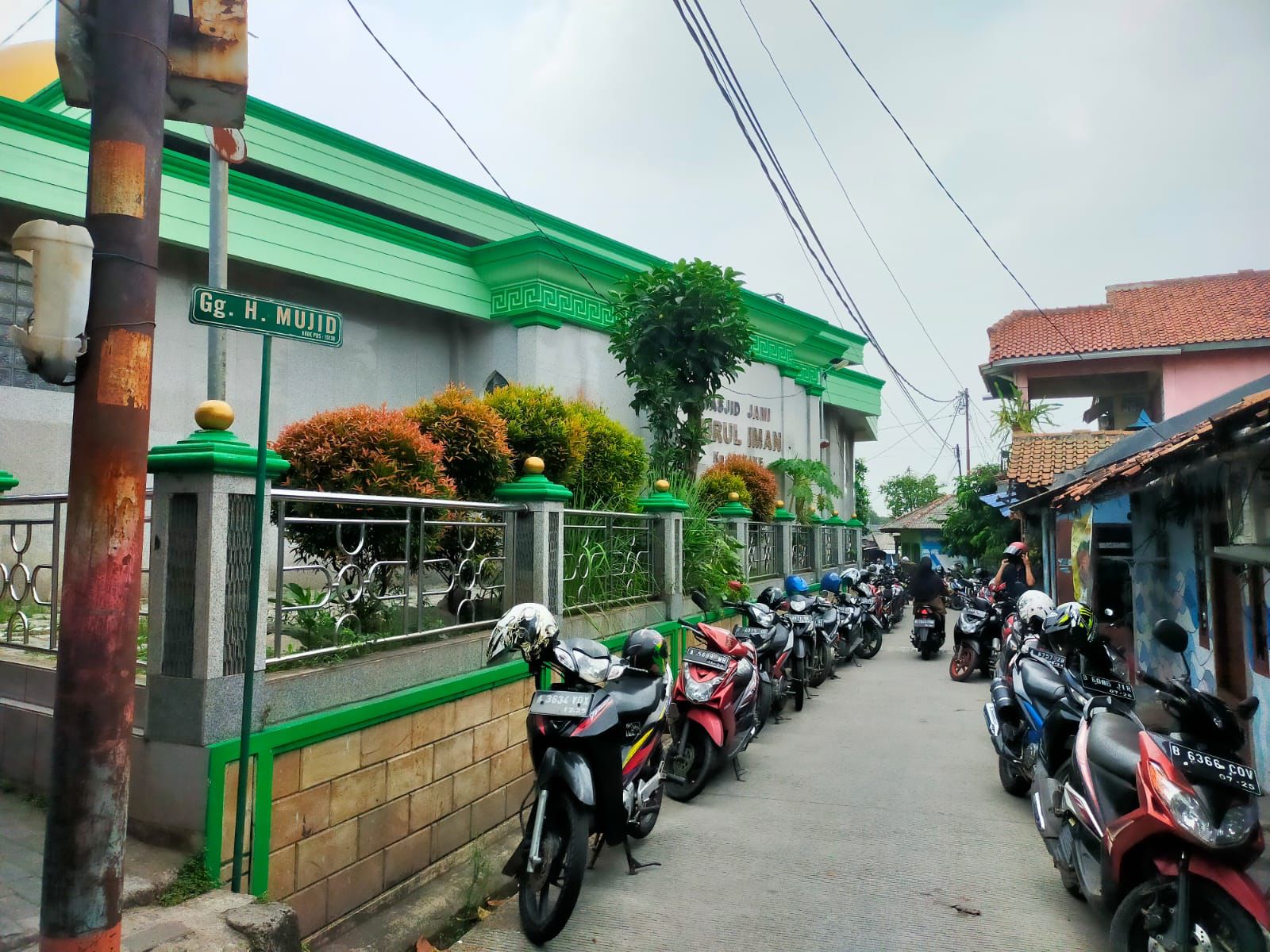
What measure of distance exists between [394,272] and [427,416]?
15.4 ft

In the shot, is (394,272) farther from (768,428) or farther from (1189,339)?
(1189,339)

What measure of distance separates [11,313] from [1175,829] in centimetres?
919

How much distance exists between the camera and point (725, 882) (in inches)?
171

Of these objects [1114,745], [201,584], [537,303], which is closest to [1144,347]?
[537,303]

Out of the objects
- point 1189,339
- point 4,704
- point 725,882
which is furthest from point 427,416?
point 1189,339

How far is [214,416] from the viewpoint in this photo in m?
3.48

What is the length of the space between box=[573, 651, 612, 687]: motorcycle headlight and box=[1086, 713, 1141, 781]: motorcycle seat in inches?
86.3

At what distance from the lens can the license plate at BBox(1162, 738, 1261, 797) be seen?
3059 millimetres

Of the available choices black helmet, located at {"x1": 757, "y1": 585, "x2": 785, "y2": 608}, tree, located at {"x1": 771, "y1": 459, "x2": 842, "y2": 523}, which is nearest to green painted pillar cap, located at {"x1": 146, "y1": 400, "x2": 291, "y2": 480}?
black helmet, located at {"x1": 757, "y1": 585, "x2": 785, "y2": 608}

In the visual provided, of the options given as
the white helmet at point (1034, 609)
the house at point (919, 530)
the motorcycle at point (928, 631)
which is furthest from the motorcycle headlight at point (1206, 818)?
the house at point (919, 530)

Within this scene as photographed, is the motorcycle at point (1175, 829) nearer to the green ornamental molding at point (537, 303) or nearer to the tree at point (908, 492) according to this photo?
the green ornamental molding at point (537, 303)

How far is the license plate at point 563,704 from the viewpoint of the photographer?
12.9 feet

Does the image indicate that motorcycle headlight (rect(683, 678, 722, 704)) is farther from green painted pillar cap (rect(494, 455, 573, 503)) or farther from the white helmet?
the white helmet

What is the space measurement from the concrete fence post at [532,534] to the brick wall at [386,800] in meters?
0.68
